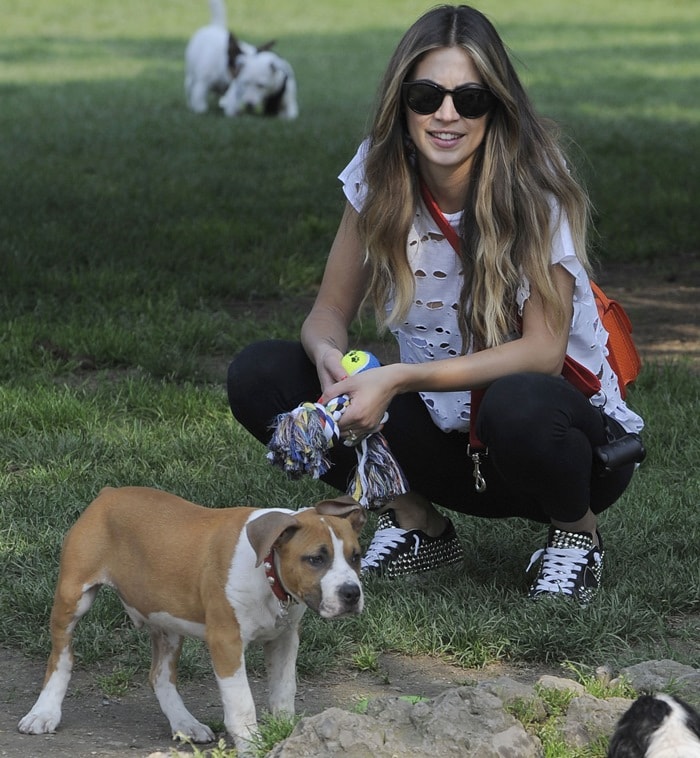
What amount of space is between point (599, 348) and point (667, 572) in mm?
664

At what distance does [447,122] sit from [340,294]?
64 cm

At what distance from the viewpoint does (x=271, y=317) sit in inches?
264

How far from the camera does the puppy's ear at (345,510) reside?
2881 millimetres

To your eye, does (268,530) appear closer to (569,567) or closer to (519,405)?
(519,405)

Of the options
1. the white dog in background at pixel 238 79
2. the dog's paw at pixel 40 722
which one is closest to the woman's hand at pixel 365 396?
the dog's paw at pixel 40 722

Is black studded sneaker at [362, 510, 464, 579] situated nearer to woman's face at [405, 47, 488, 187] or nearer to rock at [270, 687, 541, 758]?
woman's face at [405, 47, 488, 187]

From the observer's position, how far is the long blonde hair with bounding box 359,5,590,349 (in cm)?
352

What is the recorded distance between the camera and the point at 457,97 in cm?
349

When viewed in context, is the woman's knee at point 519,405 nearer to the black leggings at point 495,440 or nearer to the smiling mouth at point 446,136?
the black leggings at point 495,440

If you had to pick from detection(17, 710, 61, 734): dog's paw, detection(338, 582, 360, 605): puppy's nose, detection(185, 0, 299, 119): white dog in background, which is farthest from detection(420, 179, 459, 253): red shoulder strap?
detection(185, 0, 299, 119): white dog in background

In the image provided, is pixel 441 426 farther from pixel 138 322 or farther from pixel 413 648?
pixel 138 322

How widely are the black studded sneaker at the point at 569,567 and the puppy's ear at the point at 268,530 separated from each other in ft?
3.86

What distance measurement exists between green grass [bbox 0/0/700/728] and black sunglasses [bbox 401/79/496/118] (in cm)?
38

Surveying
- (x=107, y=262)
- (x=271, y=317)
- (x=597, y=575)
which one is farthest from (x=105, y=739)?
(x=107, y=262)
